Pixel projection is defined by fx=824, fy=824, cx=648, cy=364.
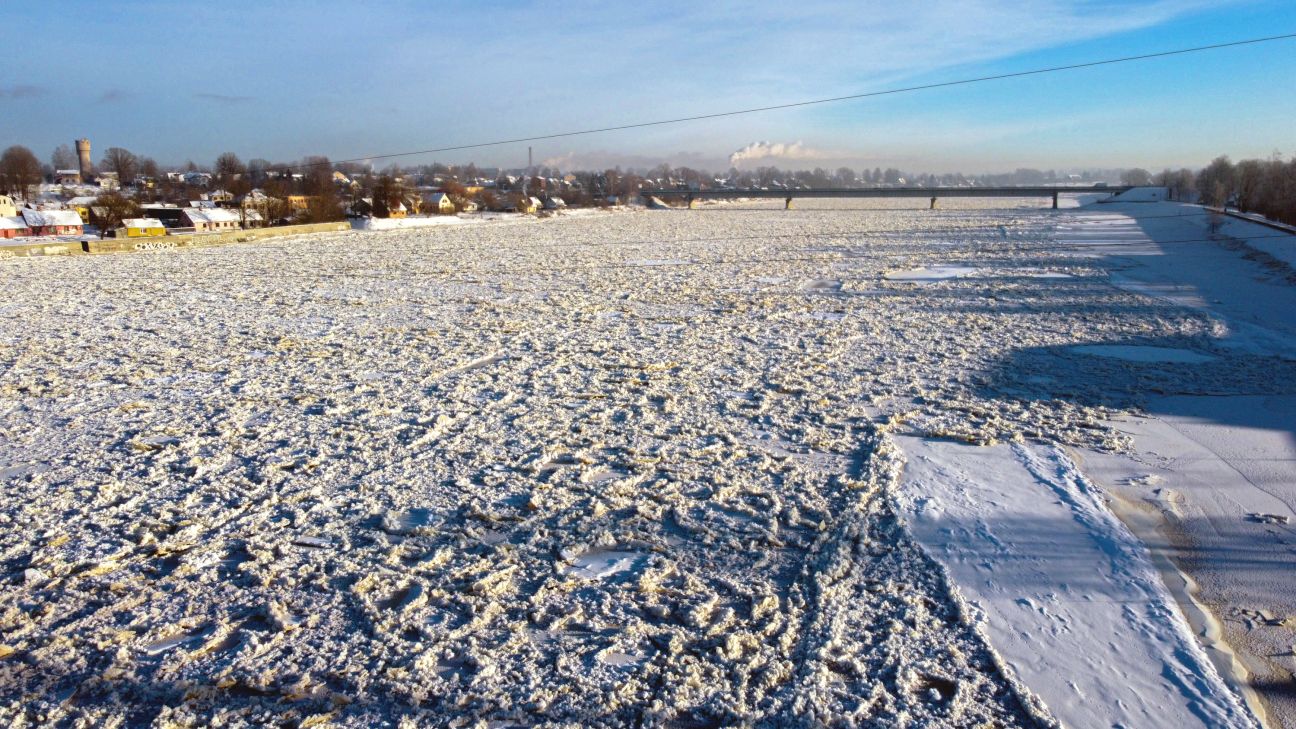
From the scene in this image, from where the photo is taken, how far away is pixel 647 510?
4191 millimetres

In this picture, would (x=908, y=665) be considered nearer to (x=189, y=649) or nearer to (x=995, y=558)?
(x=995, y=558)

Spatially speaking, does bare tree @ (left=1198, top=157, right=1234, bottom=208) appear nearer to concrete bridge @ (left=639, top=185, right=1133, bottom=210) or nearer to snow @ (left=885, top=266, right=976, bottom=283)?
concrete bridge @ (left=639, top=185, right=1133, bottom=210)

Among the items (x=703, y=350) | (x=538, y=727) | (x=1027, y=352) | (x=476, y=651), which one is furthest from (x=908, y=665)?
(x=1027, y=352)

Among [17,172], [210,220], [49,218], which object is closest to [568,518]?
[210,220]

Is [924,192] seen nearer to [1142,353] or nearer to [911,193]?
[911,193]

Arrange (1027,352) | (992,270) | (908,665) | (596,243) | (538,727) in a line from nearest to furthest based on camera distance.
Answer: (538,727) → (908,665) → (1027,352) → (992,270) → (596,243)

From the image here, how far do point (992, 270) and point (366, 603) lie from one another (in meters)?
15.0

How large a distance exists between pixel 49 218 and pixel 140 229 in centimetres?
788

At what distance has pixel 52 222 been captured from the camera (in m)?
37.7

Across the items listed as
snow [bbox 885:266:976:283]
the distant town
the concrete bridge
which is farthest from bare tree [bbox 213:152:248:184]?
snow [bbox 885:266:976:283]

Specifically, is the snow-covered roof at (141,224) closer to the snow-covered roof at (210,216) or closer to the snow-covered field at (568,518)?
the snow-covered roof at (210,216)

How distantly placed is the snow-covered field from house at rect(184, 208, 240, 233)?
111 ft

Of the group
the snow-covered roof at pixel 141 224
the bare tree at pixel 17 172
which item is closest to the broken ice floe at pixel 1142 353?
the snow-covered roof at pixel 141 224

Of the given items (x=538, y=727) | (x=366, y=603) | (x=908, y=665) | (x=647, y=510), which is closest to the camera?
(x=538, y=727)
